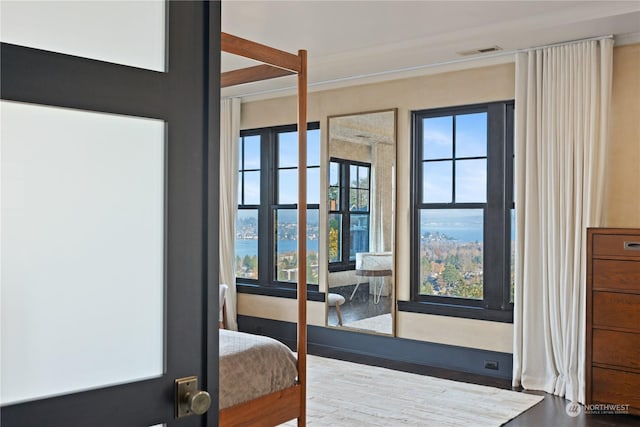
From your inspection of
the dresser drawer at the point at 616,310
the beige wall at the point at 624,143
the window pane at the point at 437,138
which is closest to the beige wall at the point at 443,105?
the beige wall at the point at 624,143

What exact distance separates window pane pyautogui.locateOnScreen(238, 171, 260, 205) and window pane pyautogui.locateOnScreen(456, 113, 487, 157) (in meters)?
1.77

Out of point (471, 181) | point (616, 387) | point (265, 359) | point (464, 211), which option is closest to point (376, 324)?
point (464, 211)

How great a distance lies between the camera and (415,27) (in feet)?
14.5


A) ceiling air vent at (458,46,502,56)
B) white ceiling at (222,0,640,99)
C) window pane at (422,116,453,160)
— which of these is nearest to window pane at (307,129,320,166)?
white ceiling at (222,0,640,99)

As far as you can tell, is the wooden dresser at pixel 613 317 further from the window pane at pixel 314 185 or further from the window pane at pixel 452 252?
the window pane at pixel 314 185

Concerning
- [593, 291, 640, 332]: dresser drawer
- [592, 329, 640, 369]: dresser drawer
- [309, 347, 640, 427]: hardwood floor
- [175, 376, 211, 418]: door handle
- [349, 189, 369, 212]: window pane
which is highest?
[349, 189, 369, 212]: window pane

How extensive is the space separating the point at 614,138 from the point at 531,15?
1.09 meters

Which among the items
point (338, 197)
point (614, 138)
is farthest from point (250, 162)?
point (614, 138)

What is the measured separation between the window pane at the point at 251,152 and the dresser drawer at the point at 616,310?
241 cm

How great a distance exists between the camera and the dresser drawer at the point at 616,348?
12.7 feet

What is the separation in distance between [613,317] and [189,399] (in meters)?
3.37

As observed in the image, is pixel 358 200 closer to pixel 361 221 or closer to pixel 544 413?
pixel 361 221

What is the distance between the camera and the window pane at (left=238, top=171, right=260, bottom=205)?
3904 millimetres

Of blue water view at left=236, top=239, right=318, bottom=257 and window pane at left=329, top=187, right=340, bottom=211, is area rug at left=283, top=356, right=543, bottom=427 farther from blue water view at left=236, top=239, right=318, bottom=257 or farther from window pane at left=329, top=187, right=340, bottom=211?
window pane at left=329, top=187, right=340, bottom=211
